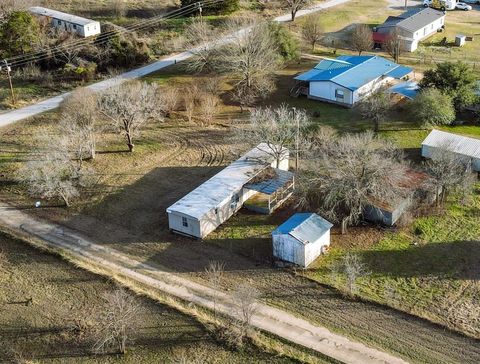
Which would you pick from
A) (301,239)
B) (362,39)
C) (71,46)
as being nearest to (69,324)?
(301,239)

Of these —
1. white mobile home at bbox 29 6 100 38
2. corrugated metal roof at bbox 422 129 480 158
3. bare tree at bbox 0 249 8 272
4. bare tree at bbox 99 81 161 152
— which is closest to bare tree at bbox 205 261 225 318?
bare tree at bbox 0 249 8 272

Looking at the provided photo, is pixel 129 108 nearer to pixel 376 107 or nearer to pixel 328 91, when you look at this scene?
pixel 328 91

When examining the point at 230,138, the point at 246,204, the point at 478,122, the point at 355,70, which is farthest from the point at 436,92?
the point at 246,204

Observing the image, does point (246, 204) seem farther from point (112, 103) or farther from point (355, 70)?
→ point (355, 70)

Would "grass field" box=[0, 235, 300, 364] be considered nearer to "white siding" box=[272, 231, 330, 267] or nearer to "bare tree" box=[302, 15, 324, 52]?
"white siding" box=[272, 231, 330, 267]

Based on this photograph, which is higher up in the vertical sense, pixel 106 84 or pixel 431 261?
pixel 106 84

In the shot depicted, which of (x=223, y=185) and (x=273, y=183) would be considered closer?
(x=223, y=185)
